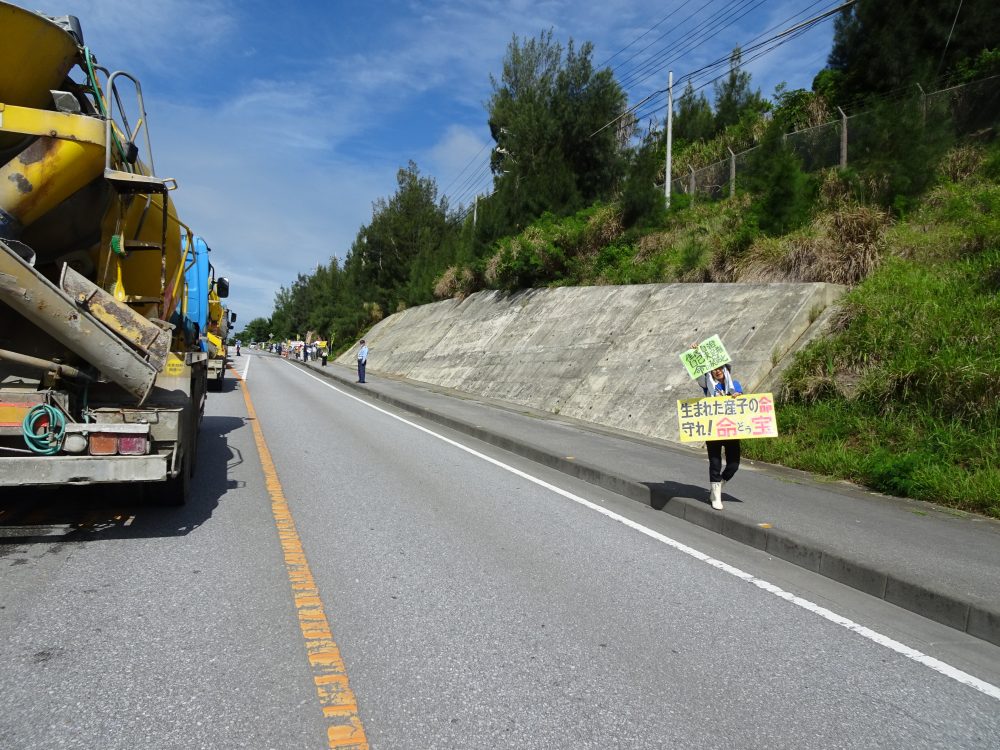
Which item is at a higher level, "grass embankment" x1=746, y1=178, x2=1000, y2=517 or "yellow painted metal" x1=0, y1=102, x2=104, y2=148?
"yellow painted metal" x1=0, y1=102, x2=104, y2=148

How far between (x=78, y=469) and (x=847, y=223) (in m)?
13.7

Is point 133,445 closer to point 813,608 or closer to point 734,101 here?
point 813,608

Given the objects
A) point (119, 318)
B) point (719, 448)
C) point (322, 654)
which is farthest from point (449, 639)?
point (719, 448)

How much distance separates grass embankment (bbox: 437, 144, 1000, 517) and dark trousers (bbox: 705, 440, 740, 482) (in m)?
2.37

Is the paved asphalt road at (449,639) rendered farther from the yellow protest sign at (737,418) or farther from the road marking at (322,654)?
the yellow protest sign at (737,418)

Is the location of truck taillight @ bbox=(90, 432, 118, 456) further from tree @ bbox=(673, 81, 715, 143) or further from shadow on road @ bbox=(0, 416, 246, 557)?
tree @ bbox=(673, 81, 715, 143)

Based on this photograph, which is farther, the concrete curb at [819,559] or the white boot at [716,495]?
the white boot at [716,495]

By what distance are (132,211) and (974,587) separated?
7159 mm

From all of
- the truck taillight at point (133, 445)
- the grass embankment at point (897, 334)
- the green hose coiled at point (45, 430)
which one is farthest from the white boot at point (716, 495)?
the green hose coiled at point (45, 430)

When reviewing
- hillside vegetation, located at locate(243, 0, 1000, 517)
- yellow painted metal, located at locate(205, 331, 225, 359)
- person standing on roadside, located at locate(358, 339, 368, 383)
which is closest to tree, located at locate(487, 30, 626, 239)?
hillside vegetation, located at locate(243, 0, 1000, 517)

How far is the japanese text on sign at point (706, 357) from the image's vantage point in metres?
7.42

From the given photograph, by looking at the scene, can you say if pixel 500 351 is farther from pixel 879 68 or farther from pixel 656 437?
pixel 879 68

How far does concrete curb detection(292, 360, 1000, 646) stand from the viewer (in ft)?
15.3

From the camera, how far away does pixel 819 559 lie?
5883mm
